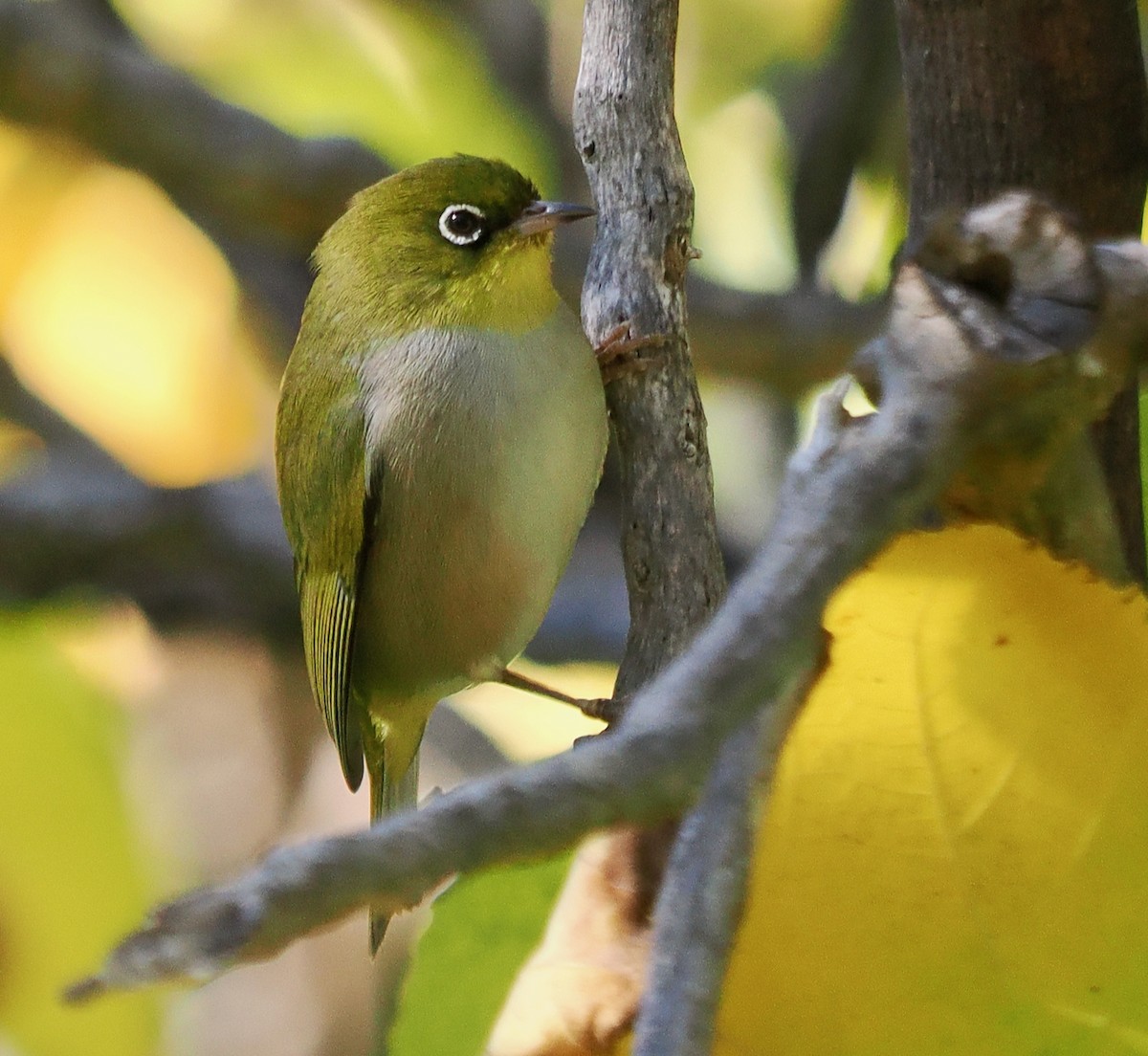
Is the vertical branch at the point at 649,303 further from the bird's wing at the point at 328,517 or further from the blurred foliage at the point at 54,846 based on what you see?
the blurred foliage at the point at 54,846

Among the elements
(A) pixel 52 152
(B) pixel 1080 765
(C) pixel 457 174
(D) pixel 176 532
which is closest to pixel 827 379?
(C) pixel 457 174

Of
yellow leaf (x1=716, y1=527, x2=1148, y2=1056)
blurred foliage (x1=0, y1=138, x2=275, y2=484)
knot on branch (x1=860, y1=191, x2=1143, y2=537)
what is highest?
blurred foliage (x1=0, y1=138, x2=275, y2=484)

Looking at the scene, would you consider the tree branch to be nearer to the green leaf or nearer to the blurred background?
the green leaf

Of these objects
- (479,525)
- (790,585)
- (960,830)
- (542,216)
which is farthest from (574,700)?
(790,585)

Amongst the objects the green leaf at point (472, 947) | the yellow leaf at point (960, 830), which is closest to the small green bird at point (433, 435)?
the green leaf at point (472, 947)

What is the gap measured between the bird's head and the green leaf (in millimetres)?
713

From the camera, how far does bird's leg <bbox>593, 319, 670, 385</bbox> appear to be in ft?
2.80

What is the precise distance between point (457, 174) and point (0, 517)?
795 millimetres

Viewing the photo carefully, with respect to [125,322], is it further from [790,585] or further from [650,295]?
[790,585]

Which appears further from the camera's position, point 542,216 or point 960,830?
point 542,216

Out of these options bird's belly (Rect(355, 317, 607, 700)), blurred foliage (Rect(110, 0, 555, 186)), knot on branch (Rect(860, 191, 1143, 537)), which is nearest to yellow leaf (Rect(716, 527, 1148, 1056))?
knot on branch (Rect(860, 191, 1143, 537))

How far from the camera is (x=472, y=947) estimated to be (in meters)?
0.55

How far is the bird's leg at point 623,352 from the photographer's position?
0.85 meters

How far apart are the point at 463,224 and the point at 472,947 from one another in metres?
0.83
